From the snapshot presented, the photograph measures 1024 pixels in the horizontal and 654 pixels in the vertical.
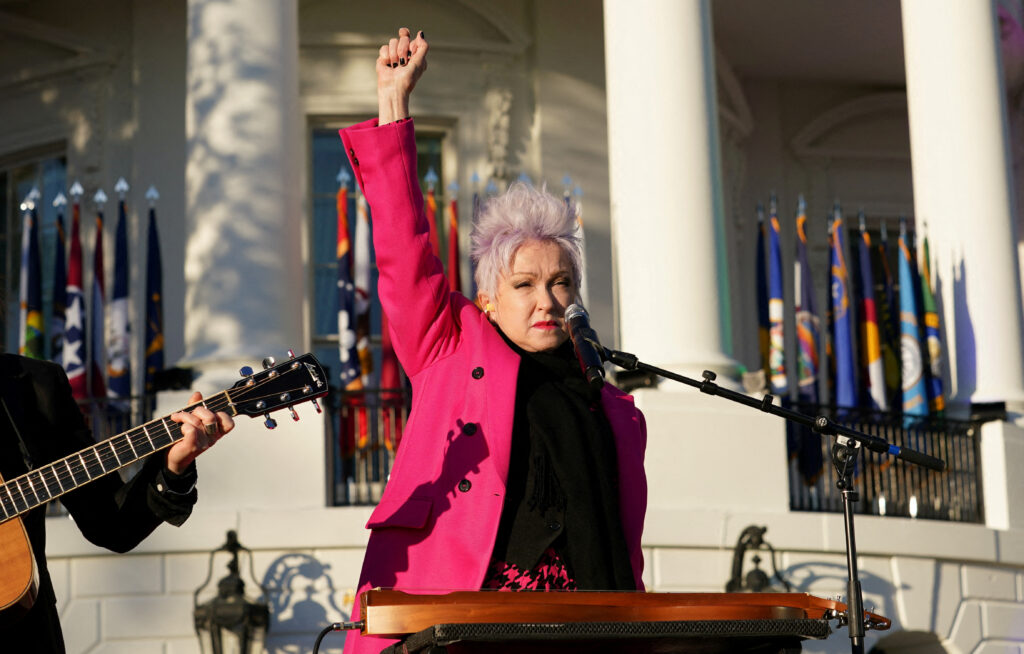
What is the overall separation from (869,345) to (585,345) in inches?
414

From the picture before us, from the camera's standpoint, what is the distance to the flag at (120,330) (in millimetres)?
12789

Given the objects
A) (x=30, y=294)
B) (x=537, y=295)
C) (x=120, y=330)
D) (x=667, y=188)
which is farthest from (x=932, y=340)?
(x=537, y=295)

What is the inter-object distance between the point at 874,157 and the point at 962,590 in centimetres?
765

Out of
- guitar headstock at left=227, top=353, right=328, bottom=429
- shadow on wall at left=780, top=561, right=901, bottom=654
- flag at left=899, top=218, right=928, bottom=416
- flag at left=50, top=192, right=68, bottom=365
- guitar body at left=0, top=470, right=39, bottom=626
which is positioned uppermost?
flag at left=50, top=192, right=68, bottom=365

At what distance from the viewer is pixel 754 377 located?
12.2m

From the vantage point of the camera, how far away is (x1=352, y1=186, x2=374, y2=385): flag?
42.9 ft

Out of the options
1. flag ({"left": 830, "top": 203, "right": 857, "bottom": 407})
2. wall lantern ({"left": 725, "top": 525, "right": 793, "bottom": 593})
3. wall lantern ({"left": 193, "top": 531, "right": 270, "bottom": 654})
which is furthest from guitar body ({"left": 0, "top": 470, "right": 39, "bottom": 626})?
flag ({"left": 830, "top": 203, "right": 857, "bottom": 407})

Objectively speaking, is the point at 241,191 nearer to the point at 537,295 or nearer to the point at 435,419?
the point at 537,295

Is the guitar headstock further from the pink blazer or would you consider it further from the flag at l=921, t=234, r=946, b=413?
the flag at l=921, t=234, r=946, b=413

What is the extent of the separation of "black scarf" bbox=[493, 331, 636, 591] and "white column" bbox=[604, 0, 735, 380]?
7.25 metres

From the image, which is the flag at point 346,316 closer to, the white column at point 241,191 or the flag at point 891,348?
the white column at point 241,191

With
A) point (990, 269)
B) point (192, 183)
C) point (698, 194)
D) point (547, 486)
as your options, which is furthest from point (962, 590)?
point (547, 486)

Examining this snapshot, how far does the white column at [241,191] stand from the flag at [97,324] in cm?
163

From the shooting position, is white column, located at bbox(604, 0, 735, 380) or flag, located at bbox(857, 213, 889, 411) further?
flag, located at bbox(857, 213, 889, 411)
